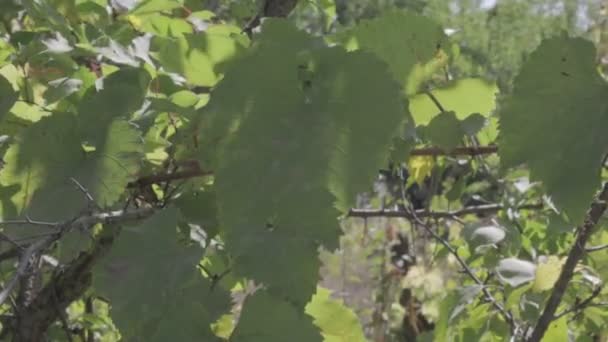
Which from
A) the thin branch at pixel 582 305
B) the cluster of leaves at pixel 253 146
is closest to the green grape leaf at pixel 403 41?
the cluster of leaves at pixel 253 146

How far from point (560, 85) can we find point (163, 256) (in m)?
0.28

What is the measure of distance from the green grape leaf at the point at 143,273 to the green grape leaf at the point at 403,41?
0.65 feet

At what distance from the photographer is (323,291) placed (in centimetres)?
74

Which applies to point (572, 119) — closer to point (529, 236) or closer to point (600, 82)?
point (600, 82)

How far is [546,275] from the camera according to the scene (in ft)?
3.42

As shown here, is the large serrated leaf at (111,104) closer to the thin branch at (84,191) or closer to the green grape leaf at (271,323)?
the thin branch at (84,191)

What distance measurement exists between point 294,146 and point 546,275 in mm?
614

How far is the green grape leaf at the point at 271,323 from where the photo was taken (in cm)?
54

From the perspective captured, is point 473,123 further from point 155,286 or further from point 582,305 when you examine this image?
point 582,305

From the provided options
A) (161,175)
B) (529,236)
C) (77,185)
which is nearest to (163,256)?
(77,185)

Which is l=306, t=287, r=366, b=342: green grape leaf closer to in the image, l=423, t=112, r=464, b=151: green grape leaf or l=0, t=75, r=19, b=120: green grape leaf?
l=423, t=112, r=464, b=151: green grape leaf

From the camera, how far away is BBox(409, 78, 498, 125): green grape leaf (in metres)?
0.69

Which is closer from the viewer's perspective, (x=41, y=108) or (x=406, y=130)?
(x=406, y=130)

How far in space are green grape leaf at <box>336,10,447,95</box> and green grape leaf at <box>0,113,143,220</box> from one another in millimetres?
185
